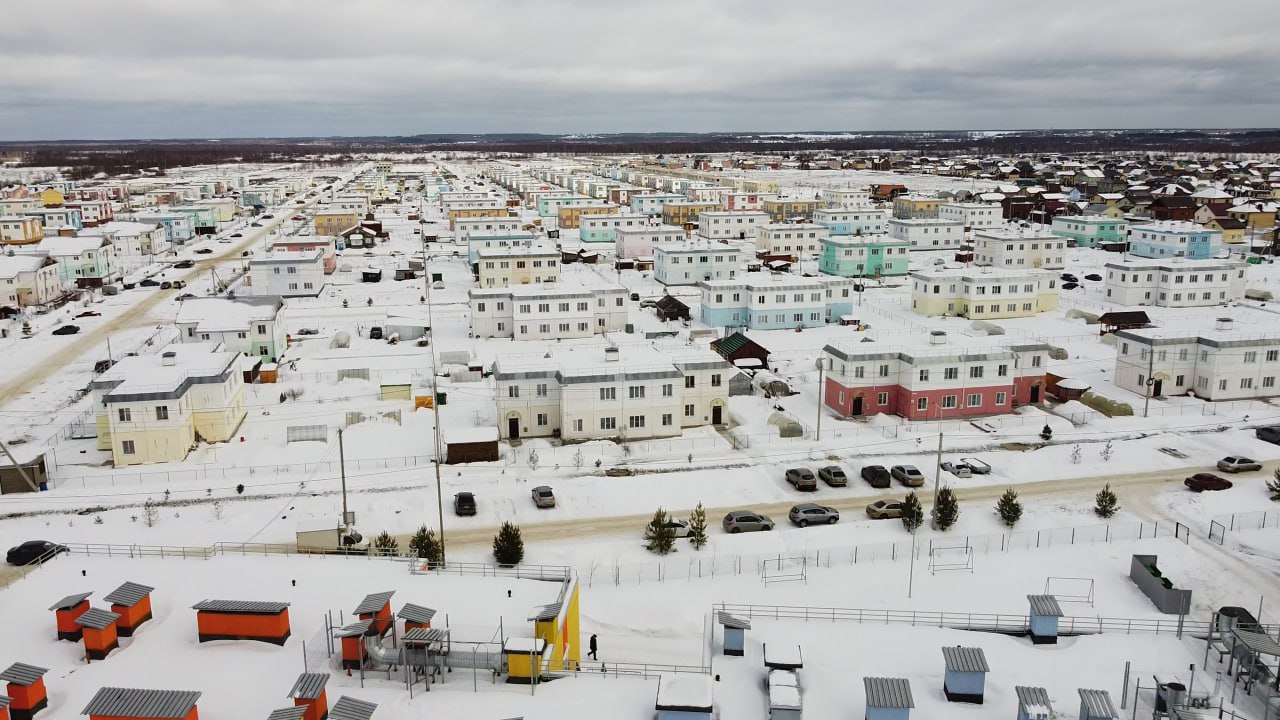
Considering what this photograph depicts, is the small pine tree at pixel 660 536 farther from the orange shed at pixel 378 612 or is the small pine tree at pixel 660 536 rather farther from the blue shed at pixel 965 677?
the orange shed at pixel 378 612

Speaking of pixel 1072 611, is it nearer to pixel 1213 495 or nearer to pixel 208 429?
pixel 1213 495

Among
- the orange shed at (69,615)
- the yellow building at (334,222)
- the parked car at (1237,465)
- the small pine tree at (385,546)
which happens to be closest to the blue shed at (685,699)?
the orange shed at (69,615)

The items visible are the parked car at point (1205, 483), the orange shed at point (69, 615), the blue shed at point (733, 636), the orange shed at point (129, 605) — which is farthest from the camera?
the parked car at point (1205, 483)

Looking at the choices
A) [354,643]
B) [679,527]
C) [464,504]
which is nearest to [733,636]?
[354,643]

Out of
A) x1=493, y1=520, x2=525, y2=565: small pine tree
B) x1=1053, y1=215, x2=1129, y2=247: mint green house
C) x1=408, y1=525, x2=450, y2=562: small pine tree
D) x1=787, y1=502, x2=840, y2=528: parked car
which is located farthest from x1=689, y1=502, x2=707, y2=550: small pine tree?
x1=1053, y1=215, x2=1129, y2=247: mint green house

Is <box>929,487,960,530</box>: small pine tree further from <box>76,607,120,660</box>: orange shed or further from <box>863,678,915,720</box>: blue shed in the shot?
<box>76,607,120,660</box>: orange shed
